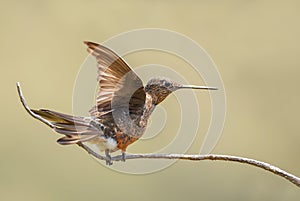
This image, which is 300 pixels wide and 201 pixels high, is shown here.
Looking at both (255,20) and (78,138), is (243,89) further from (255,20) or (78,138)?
(78,138)

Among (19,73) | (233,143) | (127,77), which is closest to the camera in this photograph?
(127,77)

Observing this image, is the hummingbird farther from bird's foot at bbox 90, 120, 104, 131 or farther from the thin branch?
the thin branch

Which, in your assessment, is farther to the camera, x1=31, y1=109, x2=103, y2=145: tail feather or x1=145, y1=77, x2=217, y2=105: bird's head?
x1=145, y1=77, x2=217, y2=105: bird's head

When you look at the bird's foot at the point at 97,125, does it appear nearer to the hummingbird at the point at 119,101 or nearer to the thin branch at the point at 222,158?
the hummingbird at the point at 119,101

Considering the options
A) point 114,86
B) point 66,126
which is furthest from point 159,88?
point 66,126

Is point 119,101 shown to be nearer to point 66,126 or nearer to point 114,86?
point 114,86

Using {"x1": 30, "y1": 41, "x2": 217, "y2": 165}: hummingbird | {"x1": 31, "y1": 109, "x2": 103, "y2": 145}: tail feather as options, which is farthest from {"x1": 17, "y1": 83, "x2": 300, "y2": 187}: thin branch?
{"x1": 30, "y1": 41, "x2": 217, "y2": 165}: hummingbird

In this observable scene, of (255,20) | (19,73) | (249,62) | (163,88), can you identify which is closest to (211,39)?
(249,62)

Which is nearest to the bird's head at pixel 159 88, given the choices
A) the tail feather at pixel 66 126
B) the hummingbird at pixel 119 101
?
the hummingbird at pixel 119 101
